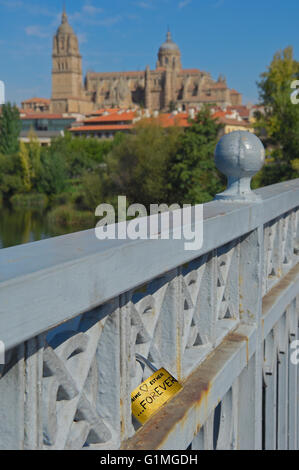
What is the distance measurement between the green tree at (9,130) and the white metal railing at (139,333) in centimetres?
5295

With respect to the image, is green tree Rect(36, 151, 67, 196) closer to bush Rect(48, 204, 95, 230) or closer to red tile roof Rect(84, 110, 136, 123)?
bush Rect(48, 204, 95, 230)

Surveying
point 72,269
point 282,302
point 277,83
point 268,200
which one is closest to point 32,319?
point 72,269

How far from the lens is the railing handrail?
2.97 feet

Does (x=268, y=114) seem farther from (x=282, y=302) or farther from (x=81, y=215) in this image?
(x=282, y=302)

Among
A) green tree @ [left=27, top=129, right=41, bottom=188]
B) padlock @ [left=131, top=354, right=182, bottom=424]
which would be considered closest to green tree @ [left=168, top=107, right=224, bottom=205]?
green tree @ [left=27, top=129, right=41, bottom=188]

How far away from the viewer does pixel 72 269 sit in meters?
1.05

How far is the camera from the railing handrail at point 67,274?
0.91 metres

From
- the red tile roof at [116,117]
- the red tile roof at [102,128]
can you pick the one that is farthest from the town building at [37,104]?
the red tile roof at [102,128]

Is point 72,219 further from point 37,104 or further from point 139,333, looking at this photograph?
point 37,104

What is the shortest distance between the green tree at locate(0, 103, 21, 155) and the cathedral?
165 feet

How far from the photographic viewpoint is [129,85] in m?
122

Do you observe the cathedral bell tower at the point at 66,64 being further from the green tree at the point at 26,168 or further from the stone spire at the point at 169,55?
the green tree at the point at 26,168

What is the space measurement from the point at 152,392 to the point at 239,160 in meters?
1.10

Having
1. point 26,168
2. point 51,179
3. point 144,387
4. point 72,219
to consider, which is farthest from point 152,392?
point 26,168
